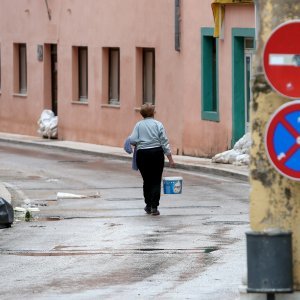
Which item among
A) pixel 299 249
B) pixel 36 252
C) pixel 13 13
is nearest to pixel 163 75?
pixel 13 13

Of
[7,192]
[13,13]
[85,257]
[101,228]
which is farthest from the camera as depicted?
[13,13]

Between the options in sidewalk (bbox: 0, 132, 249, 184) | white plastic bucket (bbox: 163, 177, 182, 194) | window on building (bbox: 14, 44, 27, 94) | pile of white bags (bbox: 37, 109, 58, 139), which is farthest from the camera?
window on building (bbox: 14, 44, 27, 94)

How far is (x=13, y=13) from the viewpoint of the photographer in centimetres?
4378

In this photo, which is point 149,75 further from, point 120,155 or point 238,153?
point 238,153

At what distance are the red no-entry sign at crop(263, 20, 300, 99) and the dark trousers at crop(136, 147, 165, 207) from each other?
11.0 m

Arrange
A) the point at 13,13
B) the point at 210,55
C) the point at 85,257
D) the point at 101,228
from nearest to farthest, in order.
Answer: the point at 85,257 < the point at 101,228 < the point at 210,55 < the point at 13,13

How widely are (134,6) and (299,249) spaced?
2628cm

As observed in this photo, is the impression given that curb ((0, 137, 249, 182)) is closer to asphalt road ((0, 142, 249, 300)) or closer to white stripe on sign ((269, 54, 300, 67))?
asphalt road ((0, 142, 249, 300))

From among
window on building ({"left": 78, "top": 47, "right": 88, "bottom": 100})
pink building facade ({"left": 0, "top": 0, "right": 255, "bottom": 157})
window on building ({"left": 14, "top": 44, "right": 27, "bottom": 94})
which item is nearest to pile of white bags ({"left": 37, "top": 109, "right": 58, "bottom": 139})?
pink building facade ({"left": 0, "top": 0, "right": 255, "bottom": 157})

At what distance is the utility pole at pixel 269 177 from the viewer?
9836mm

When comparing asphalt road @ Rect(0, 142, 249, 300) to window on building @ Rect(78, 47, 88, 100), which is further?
window on building @ Rect(78, 47, 88, 100)

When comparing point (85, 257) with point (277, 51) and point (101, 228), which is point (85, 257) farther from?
point (277, 51)

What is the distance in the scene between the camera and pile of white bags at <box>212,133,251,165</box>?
96.0ft

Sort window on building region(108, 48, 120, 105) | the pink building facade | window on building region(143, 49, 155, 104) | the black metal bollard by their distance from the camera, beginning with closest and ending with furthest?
the black metal bollard
the pink building facade
window on building region(143, 49, 155, 104)
window on building region(108, 48, 120, 105)
